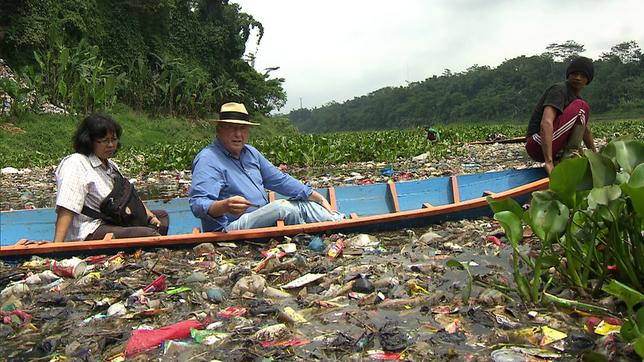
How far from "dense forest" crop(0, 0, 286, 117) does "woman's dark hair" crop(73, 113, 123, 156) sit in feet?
42.8

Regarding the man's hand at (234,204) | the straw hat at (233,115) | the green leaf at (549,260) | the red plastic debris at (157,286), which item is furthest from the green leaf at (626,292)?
the straw hat at (233,115)

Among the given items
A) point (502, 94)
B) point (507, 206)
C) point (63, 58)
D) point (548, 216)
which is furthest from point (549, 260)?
point (502, 94)

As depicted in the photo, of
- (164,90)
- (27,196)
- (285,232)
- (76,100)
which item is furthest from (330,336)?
(164,90)

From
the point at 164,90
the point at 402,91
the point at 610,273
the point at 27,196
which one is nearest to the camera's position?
the point at 610,273

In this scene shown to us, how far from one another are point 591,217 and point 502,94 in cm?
7416

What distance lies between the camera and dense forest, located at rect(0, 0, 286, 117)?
17812 millimetres

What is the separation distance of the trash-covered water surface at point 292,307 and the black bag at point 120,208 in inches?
17.4

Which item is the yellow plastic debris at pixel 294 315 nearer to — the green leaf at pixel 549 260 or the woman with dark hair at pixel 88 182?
the green leaf at pixel 549 260

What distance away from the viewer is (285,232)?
12.8ft

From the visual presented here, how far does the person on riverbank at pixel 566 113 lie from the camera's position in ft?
16.6

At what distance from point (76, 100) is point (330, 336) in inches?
696

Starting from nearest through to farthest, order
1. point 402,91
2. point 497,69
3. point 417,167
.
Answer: point 417,167 < point 497,69 < point 402,91

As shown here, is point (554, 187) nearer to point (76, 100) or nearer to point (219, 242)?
point (219, 242)

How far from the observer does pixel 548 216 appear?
90.9 inches
